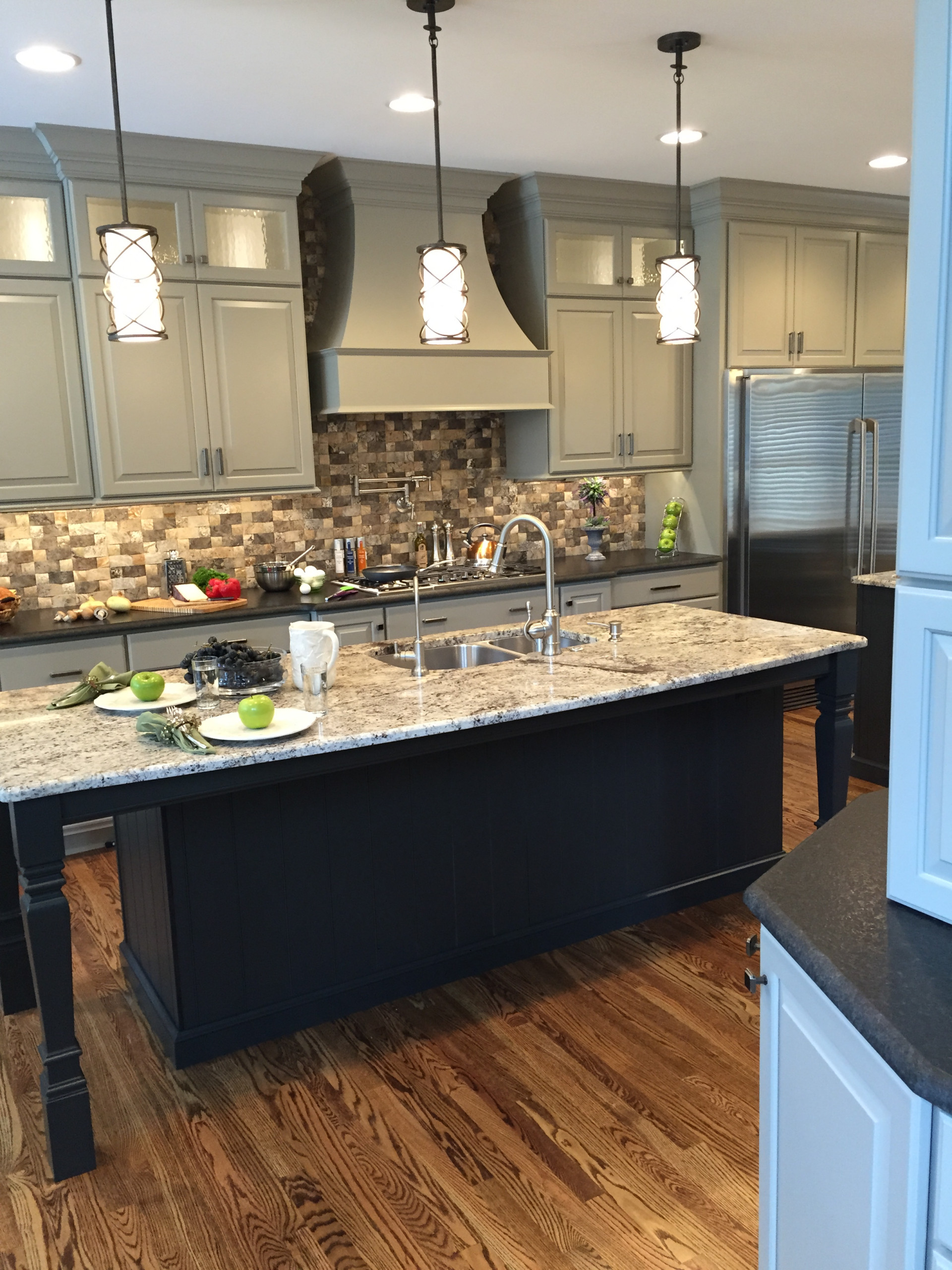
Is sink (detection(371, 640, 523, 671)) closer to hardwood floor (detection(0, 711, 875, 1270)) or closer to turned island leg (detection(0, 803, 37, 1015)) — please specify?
hardwood floor (detection(0, 711, 875, 1270))

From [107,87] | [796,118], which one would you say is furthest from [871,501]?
[107,87]

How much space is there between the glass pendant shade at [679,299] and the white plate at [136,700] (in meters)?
1.76

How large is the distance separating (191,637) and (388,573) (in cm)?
96

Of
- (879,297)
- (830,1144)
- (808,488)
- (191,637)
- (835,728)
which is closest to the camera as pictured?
(830,1144)

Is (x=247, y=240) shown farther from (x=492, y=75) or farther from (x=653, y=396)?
(x=653, y=396)

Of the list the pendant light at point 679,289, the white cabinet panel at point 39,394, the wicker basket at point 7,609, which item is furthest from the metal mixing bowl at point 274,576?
the pendant light at point 679,289

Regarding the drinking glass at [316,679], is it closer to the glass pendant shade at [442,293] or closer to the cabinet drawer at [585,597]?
the glass pendant shade at [442,293]

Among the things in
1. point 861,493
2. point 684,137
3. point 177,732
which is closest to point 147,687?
point 177,732

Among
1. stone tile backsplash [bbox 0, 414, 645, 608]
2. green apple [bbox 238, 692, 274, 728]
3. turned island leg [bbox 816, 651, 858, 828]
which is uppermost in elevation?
stone tile backsplash [bbox 0, 414, 645, 608]

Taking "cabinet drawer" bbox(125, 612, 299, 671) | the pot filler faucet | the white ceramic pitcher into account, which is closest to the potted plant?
"cabinet drawer" bbox(125, 612, 299, 671)

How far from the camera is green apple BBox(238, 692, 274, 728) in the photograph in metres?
2.34

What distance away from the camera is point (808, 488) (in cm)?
552

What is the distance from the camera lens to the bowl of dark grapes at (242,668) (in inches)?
105

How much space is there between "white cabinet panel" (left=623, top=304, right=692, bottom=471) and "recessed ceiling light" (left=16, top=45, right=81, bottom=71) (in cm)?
289
